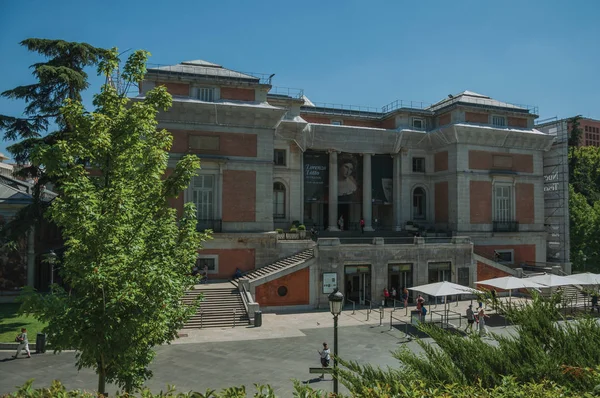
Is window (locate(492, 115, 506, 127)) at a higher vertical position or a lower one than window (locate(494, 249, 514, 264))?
higher

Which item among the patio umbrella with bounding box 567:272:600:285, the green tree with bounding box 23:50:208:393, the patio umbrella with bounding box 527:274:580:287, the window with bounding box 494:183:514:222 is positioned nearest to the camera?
the green tree with bounding box 23:50:208:393

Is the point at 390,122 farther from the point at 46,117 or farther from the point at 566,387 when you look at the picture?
the point at 566,387

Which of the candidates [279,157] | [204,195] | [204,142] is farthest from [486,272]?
[204,142]

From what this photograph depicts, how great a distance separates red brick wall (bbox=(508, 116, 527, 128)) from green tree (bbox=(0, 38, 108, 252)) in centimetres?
3405

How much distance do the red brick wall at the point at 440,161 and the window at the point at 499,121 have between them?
17.3 feet

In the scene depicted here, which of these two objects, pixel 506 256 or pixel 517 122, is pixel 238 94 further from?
pixel 506 256

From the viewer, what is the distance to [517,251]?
37375 millimetres

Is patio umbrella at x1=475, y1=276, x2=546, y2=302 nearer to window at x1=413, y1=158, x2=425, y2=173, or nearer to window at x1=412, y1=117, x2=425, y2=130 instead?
window at x1=413, y1=158, x2=425, y2=173

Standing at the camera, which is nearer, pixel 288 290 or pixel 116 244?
pixel 116 244

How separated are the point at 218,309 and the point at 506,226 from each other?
26.4m

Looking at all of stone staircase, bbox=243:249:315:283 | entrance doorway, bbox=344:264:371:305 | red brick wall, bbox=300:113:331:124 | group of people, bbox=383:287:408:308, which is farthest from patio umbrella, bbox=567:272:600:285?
red brick wall, bbox=300:113:331:124

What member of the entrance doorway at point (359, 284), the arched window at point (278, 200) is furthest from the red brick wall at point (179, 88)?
the entrance doorway at point (359, 284)

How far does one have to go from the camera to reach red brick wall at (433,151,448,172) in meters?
37.6

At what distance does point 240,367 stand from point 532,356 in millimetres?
11688
